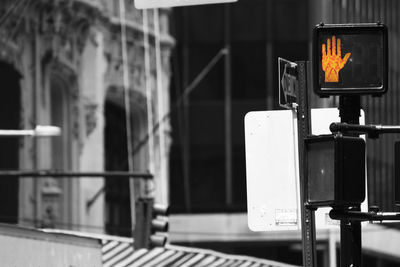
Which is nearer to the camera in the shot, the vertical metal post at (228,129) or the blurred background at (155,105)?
the blurred background at (155,105)

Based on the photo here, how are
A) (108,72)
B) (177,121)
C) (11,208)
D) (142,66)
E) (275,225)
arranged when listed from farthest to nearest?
(177,121), (142,66), (108,72), (11,208), (275,225)

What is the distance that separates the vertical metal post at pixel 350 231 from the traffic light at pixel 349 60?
0.16 metres

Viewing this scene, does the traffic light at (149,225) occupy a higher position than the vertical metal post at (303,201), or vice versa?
the vertical metal post at (303,201)

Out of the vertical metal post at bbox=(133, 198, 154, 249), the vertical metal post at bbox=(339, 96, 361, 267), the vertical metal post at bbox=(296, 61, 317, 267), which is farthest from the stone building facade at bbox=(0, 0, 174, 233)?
the vertical metal post at bbox=(339, 96, 361, 267)

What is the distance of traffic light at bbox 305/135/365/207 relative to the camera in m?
9.84

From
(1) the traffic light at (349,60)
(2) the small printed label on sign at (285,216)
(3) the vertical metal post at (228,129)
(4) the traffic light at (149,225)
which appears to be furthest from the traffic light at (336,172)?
(3) the vertical metal post at (228,129)

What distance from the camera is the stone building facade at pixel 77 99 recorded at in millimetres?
29875

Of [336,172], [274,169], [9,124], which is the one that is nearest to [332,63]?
[336,172]

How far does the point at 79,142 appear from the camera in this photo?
34.6 m

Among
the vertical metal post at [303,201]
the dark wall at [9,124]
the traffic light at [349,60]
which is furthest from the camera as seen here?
the dark wall at [9,124]

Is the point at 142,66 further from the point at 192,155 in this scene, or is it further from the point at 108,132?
the point at 192,155

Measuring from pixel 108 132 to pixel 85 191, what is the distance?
17.7 ft

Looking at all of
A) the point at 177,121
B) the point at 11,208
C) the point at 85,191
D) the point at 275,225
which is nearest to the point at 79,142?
the point at 85,191

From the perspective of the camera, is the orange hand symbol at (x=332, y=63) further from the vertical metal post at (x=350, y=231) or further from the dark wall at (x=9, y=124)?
the dark wall at (x=9, y=124)
